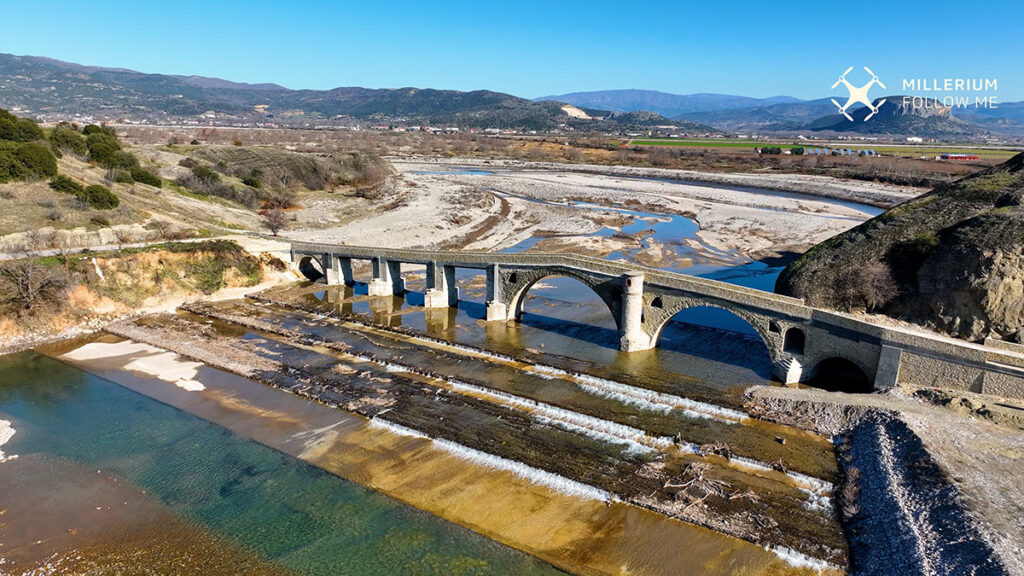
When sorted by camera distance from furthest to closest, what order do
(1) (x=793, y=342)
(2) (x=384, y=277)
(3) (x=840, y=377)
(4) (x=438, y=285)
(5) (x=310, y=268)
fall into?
1. (5) (x=310, y=268)
2. (2) (x=384, y=277)
3. (4) (x=438, y=285)
4. (1) (x=793, y=342)
5. (3) (x=840, y=377)

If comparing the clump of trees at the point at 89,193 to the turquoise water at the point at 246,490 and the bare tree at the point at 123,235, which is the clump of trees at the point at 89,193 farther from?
the turquoise water at the point at 246,490

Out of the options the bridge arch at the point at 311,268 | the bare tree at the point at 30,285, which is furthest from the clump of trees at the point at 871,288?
the bare tree at the point at 30,285

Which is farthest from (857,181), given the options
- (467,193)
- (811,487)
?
(811,487)

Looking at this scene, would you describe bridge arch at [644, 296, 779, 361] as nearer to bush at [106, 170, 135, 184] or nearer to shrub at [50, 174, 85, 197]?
shrub at [50, 174, 85, 197]

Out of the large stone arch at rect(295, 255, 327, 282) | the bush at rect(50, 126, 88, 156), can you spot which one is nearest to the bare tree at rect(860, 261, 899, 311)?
the large stone arch at rect(295, 255, 327, 282)

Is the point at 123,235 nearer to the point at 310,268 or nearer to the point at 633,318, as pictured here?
the point at 310,268

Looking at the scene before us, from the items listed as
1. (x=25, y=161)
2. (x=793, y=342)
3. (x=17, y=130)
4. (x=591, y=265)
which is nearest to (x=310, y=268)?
(x=25, y=161)
